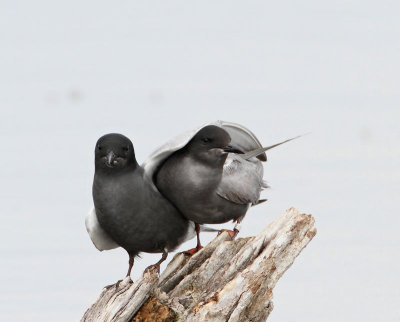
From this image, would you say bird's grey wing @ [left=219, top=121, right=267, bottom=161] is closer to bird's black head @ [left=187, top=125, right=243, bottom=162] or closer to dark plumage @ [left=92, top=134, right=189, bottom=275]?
bird's black head @ [left=187, top=125, right=243, bottom=162]

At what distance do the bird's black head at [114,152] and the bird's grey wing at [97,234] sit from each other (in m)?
0.68

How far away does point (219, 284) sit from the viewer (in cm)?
710

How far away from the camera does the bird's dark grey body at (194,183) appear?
776 centimetres

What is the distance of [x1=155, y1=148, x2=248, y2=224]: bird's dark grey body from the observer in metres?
7.76

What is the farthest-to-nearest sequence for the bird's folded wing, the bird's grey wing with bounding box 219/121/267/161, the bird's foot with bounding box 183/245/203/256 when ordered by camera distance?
the bird's grey wing with bounding box 219/121/267/161 < the bird's foot with bounding box 183/245/203/256 < the bird's folded wing

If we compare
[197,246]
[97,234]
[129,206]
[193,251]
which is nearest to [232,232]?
[193,251]

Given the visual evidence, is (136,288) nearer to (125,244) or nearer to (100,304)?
(100,304)

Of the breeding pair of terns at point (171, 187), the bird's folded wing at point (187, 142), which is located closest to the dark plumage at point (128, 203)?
the breeding pair of terns at point (171, 187)

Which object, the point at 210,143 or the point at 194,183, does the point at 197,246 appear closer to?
the point at 194,183

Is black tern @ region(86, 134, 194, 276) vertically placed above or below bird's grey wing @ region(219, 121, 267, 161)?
below

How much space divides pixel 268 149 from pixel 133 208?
1318mm

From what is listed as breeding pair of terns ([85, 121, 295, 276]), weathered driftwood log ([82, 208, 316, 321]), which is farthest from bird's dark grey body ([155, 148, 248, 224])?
weathered driftwood log ([82, 208, 316, 321])

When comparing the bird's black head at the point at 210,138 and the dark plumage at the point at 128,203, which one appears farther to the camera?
the bird's black head at the point at 210,138

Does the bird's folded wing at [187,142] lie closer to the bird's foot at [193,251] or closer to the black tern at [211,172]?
the black tern at [211,172]
